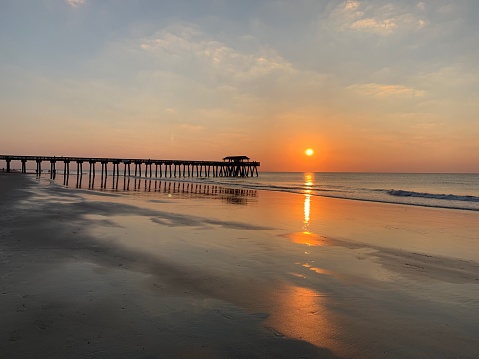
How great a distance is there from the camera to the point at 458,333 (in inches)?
187

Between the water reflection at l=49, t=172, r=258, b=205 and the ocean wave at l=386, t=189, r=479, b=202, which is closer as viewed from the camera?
the water reflection at l=49, t=172, r=258, b=205

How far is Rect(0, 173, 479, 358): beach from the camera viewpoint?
4219 millimetres

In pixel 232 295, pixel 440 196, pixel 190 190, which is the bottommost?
pixel 190 190

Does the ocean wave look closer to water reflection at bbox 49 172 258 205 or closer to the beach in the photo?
water reflection at bbox 49 172 258 205

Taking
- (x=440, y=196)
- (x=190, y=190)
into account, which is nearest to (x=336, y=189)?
(x=440, y=196)

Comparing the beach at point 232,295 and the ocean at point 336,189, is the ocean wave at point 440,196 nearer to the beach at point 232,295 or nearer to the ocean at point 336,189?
the ocean at point 336,189

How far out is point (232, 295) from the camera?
19.9ft

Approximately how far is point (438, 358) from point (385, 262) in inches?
201

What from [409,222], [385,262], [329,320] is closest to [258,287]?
[329,320]

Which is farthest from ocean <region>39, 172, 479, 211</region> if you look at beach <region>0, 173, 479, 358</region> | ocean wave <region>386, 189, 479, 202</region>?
beach <region>0, 173, 479, 358</region>

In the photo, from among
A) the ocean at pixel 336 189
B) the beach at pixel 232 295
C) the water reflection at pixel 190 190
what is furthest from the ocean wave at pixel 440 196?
the beach at pixel 232 295

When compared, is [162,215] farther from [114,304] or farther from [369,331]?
[369,331]

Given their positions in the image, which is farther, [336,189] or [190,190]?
[336,189]

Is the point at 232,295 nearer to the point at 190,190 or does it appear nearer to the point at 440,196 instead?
the point at 190,190
